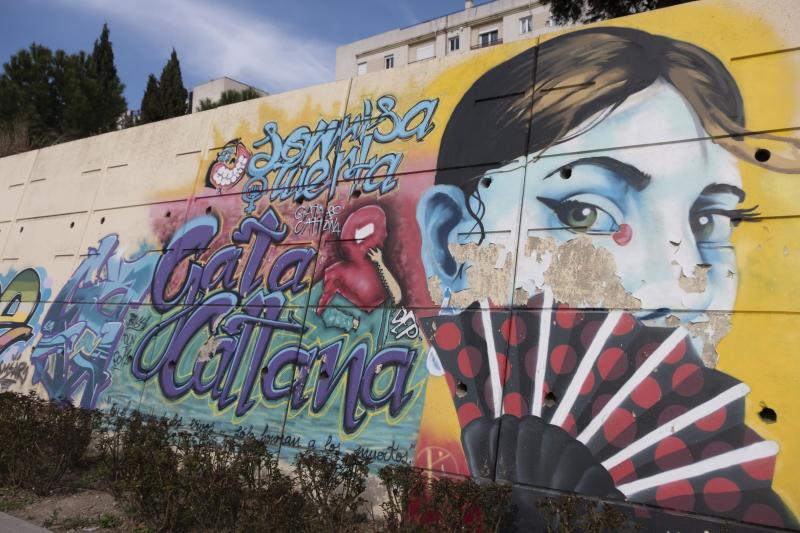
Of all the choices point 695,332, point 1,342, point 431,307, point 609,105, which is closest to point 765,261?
point 695,332

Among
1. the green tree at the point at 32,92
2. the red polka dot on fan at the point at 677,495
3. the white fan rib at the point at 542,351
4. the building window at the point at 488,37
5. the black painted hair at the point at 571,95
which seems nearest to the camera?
the red polka dot on fan at the point at 677,495

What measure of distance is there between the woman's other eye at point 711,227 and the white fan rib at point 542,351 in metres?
1.30

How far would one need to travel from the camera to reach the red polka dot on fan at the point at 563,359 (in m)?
5.82

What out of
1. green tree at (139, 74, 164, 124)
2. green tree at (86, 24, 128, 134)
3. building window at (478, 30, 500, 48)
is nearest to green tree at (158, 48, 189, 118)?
green tree at (139, 74, 164, 124)

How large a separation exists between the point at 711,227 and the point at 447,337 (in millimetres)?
2507

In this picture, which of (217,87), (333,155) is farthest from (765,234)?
(217,87)

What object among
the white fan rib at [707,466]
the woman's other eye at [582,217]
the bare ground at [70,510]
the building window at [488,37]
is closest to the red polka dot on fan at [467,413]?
the white fan rib at [707,466]

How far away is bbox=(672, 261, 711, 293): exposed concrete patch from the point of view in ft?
17.8

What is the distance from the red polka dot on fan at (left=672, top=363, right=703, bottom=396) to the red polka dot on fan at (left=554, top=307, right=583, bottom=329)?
36.1 inches

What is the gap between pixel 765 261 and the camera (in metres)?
5.25

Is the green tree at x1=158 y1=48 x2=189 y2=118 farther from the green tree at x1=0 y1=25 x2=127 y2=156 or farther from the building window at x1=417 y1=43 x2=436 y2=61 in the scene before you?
the building window at x1=417 y1=43 x2=436 y2=61

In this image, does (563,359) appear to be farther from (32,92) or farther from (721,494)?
(32,92)

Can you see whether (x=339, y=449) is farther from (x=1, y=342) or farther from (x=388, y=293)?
(x=1, y=342)

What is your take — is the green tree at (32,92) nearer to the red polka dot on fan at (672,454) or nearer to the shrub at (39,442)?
the shrub at (39,442)
